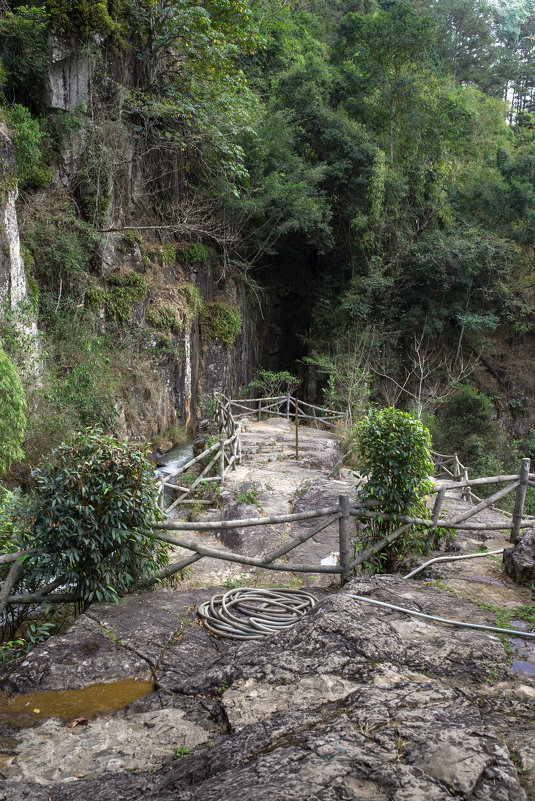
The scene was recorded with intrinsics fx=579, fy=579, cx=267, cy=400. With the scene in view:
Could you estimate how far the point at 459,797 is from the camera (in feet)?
5.87

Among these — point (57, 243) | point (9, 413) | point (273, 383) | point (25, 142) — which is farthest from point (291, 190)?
point (9, 413)

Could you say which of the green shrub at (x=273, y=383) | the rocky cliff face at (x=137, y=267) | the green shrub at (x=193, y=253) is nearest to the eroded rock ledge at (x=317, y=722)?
the rocky cliff face at (x=137, y=267)

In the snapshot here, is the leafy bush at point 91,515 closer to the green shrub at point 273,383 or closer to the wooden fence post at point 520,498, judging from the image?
the wooden fence post at point 520,498

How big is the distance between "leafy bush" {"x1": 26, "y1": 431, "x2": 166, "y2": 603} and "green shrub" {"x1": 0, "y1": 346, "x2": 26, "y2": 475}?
4.30 metres

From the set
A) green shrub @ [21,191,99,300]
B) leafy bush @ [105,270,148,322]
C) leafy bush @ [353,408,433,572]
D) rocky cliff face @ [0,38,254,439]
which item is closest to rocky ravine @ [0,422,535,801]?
leafy bush @ [353,408,433,572]

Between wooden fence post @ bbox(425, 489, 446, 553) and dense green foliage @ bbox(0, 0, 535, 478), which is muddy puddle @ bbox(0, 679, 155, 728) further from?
dense green foliage @ bbox(0, 0, 535, 478)

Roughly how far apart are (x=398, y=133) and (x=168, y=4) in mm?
10526

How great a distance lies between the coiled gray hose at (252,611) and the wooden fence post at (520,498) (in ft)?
7.23

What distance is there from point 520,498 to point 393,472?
1344 mm

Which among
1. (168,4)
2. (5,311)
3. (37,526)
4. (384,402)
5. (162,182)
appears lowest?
(384,402)

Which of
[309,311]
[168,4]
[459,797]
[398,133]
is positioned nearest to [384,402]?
[309,311]

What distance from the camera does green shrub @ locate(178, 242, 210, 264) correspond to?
58.4ft

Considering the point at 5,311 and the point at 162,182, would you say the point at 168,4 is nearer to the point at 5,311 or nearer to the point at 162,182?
the point at 162,182

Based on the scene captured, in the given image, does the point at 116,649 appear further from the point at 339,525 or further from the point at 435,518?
the point at 435,518
